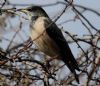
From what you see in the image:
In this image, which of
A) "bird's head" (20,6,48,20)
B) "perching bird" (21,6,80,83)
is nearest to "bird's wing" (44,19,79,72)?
"perching bird" (21,6,80,83)

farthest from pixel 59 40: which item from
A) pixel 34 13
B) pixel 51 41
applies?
pixel 34 13

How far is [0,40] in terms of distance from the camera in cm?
367

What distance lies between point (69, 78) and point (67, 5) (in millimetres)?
557

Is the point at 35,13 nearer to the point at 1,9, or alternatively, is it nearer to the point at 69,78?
the point at 1,9

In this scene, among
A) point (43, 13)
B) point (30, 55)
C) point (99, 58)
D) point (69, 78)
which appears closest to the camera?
point (99, 58)

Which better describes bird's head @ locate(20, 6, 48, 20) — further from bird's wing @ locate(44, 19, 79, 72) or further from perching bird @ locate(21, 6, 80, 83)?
bird's wing @ locate(44, 19, 79, 72)

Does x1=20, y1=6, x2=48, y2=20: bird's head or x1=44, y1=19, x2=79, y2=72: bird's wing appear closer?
x1=44, y1=19, x2=79, y2=72: bird's wing

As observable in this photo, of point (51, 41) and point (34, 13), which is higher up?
point (34, 13)

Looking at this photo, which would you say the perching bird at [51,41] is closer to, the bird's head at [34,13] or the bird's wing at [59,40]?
the bird's wing at [59,40]

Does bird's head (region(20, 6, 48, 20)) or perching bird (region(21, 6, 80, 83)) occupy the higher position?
bird's head (region(20, 6, 48, 20))

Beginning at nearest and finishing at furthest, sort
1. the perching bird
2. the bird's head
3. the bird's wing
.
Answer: the perching bird → the bird's wing → the bird's head

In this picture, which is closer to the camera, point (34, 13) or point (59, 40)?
point (59, 40)

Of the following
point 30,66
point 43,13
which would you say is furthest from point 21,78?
point 43,13

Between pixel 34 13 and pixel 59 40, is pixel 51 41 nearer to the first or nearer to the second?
pixel 59 40
